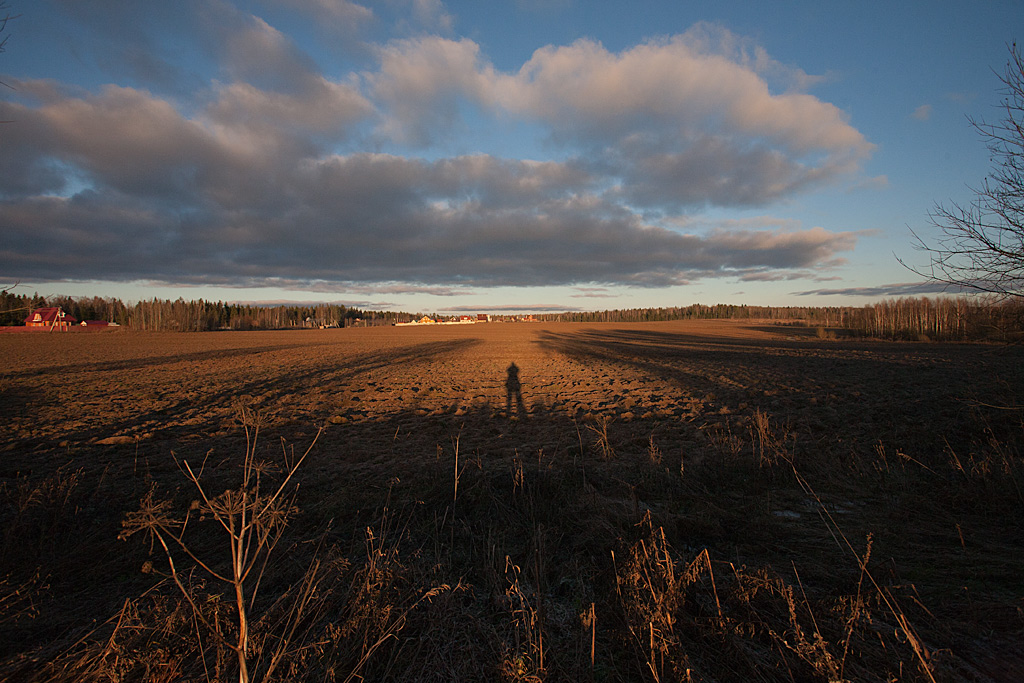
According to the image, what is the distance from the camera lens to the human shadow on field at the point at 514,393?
44.2 feet

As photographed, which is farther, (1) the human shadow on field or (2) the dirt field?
(1) the human shadow on field

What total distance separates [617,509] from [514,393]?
1156cm

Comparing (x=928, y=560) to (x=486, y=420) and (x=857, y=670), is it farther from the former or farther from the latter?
Result: (x=486, y=420)

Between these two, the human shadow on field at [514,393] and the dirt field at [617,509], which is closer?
the dirt field at [617,509]

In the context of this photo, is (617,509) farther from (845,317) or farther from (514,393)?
(845,317)

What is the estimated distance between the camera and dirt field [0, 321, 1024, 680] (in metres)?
3.24

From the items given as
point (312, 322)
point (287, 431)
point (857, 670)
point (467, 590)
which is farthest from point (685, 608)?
point (312, 322)

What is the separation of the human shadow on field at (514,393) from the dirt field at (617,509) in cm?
22

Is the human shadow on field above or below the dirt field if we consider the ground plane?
below

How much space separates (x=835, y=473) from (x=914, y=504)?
4.07ft

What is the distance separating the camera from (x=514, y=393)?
55.6 ft

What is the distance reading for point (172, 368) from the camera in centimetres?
2580

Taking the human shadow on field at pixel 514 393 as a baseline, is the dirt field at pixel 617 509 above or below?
above

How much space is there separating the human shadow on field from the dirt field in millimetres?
219
